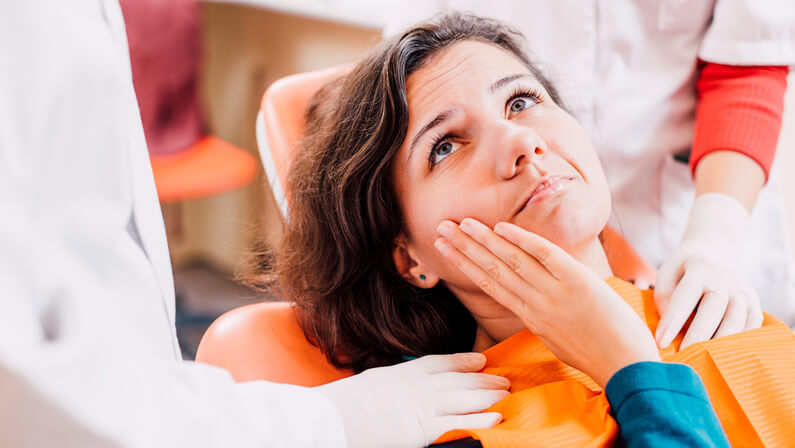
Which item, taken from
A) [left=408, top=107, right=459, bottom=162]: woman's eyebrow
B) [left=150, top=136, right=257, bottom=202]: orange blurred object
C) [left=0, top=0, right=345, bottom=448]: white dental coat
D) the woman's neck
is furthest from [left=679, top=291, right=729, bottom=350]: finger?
[left=150, top=136, right=257, bottom=202]: orange blurred object

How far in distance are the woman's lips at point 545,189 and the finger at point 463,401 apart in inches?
10.5

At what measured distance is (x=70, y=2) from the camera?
0.62 metres

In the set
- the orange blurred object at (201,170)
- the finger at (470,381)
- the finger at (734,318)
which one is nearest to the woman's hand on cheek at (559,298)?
the finger at (470,381)

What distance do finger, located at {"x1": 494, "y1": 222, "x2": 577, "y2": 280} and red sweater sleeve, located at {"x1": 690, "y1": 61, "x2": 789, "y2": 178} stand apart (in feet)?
1.98

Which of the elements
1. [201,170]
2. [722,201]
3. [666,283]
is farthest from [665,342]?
[201,170]

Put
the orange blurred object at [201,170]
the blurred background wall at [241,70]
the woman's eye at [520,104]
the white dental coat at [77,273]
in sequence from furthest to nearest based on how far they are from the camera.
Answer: the blurred background wall at [241,70]
the orange blurred object at [201,170]
the woman's eye at [520,104]
the white dental coat at [77,273]

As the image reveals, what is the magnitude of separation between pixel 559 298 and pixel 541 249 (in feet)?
0.23

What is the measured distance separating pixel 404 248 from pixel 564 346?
13.6 inches

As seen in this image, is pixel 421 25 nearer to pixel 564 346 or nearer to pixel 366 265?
pixel 366 265

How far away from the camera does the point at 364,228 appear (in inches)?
43.8

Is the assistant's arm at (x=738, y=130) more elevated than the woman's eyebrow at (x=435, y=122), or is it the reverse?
the woman's eyebrow at (x=435, y=122)

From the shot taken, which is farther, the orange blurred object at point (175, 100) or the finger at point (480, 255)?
the orange blurred object at point (175, 100)

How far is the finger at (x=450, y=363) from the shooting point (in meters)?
0.97

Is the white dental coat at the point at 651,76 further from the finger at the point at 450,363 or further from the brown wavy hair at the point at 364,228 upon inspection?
the finger at the point at 450,363
